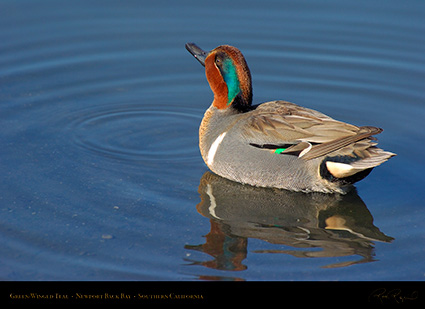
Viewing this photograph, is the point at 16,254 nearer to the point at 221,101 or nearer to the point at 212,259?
the point at 212,259

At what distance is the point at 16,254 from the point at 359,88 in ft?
19.4

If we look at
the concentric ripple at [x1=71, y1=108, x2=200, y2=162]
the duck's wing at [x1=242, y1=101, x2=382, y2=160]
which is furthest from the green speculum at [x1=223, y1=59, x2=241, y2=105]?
the concentric ripple at [x1=71, y1=108, x2=200, y2=162]

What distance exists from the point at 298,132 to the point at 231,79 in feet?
3.90

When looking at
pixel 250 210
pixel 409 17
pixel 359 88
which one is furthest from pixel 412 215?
pixel 409 17

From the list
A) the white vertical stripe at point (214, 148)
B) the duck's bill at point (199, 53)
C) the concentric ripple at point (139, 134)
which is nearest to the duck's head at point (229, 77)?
the duck's bill at point (199, 53)

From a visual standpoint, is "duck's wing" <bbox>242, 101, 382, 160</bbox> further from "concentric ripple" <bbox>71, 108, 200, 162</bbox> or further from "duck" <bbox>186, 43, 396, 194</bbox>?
"concentric ripple" <bbox>71, 108, 200, 162</bbox>

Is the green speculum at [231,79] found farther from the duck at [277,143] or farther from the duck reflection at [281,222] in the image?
the duck reflection at [281,222]

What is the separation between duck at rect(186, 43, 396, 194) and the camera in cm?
733

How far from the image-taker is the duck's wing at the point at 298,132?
23.8 ft

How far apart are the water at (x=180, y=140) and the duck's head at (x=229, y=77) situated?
0.86 m

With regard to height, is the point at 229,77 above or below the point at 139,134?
above

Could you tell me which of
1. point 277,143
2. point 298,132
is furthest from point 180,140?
point 298,132

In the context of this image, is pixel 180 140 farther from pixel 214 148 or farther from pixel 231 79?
pixel 231 79

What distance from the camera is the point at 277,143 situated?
7.58 metres
